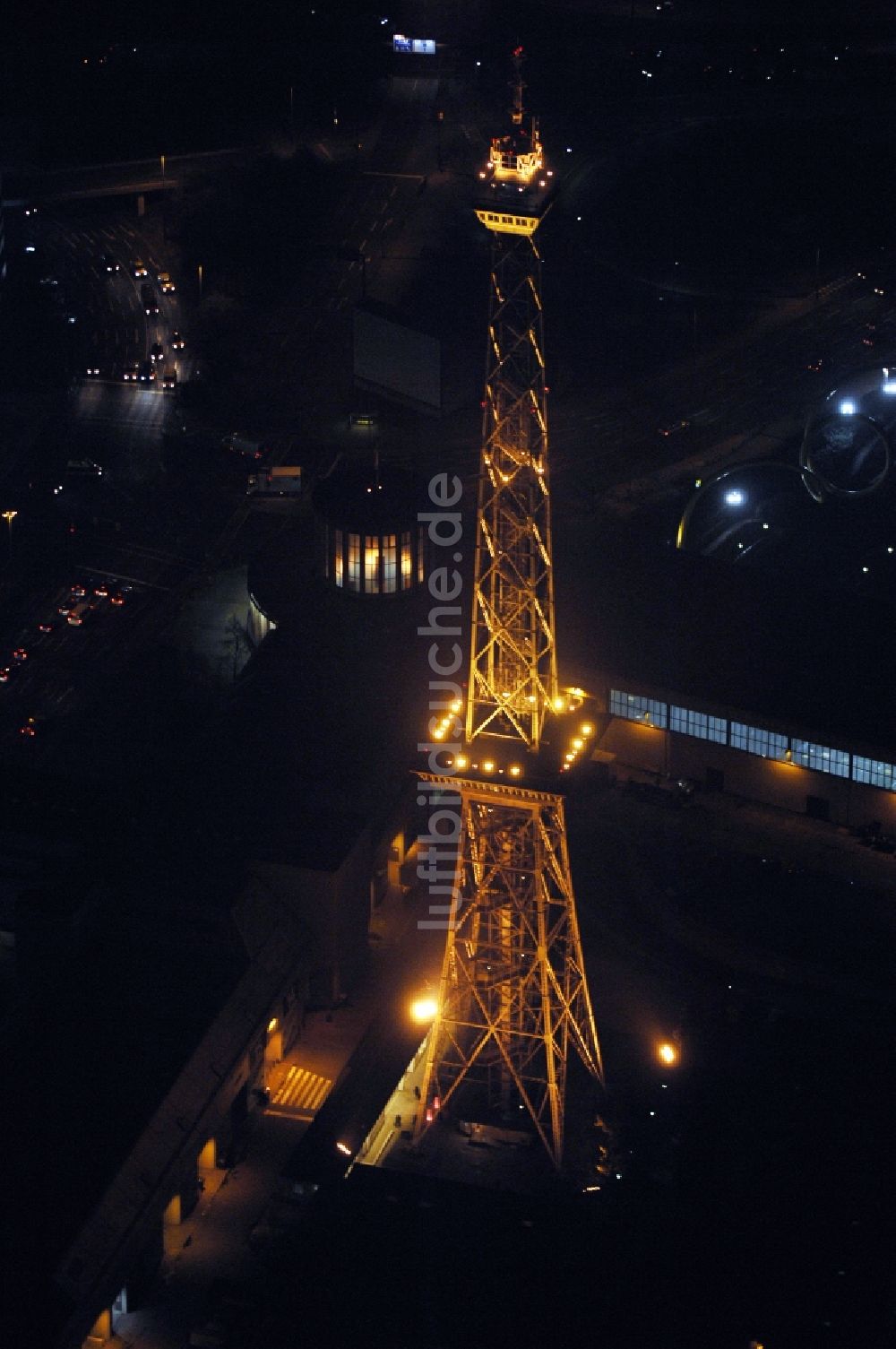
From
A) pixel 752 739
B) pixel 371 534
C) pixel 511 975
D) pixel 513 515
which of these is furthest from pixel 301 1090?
pixel 371 534

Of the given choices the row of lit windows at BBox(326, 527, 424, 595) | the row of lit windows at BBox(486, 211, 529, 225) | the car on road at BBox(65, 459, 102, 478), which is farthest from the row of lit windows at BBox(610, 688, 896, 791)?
the car on road at BBox(65, 459, 102, 478)

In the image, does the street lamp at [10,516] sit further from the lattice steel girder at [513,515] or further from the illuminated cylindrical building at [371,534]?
the lattice steel girder at [513,515]

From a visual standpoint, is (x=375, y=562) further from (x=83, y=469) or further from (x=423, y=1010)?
(x=83, y=469)

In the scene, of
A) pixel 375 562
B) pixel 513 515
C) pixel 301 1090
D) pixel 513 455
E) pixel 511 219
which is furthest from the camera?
pixel 375 562

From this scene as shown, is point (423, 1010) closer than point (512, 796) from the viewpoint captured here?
No

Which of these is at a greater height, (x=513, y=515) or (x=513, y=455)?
(x=513, y=455)

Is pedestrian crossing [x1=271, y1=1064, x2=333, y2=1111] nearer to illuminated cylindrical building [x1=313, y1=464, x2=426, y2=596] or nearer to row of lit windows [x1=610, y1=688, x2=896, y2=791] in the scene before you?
row of lit windows [x1=610, y1=688, x2=896, y2=791]
